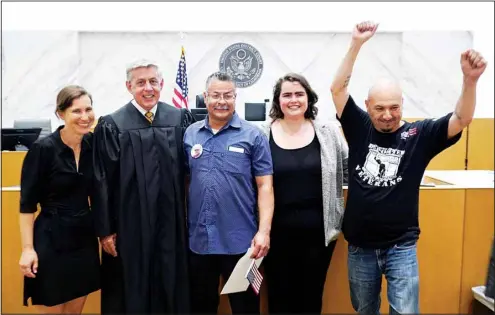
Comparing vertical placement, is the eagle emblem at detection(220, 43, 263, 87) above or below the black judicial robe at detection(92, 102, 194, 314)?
above

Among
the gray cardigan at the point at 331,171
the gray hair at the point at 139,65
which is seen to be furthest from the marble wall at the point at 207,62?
the gray hair at the point at 139,65

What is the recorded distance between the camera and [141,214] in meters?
1.97

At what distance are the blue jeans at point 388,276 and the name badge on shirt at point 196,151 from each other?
2.69 feet

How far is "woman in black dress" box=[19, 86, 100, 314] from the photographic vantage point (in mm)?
1887

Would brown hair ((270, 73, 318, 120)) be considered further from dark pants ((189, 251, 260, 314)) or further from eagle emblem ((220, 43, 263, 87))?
eagle emblem ((220, 43, 263, 87))

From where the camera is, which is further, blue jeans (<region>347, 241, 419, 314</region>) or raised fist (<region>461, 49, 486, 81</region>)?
blue jeans (<region>347, 241, 419, 314</region>)

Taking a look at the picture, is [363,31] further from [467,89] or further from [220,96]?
[220,96]

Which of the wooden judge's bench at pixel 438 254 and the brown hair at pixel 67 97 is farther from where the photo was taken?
the wooden judge's bench at pixel 438 254

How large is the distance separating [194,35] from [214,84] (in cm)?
534

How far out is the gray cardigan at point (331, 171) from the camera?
2051mm

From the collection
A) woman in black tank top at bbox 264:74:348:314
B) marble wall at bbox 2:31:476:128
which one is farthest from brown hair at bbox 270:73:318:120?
marble wall at bbox 2:31:476:128

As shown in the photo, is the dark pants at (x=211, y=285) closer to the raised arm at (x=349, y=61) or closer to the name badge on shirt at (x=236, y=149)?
the name badge on shirt at (x=236, y=149)

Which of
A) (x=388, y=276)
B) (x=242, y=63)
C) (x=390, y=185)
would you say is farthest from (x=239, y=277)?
(x=242, y=63)

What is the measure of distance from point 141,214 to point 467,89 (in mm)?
1486
